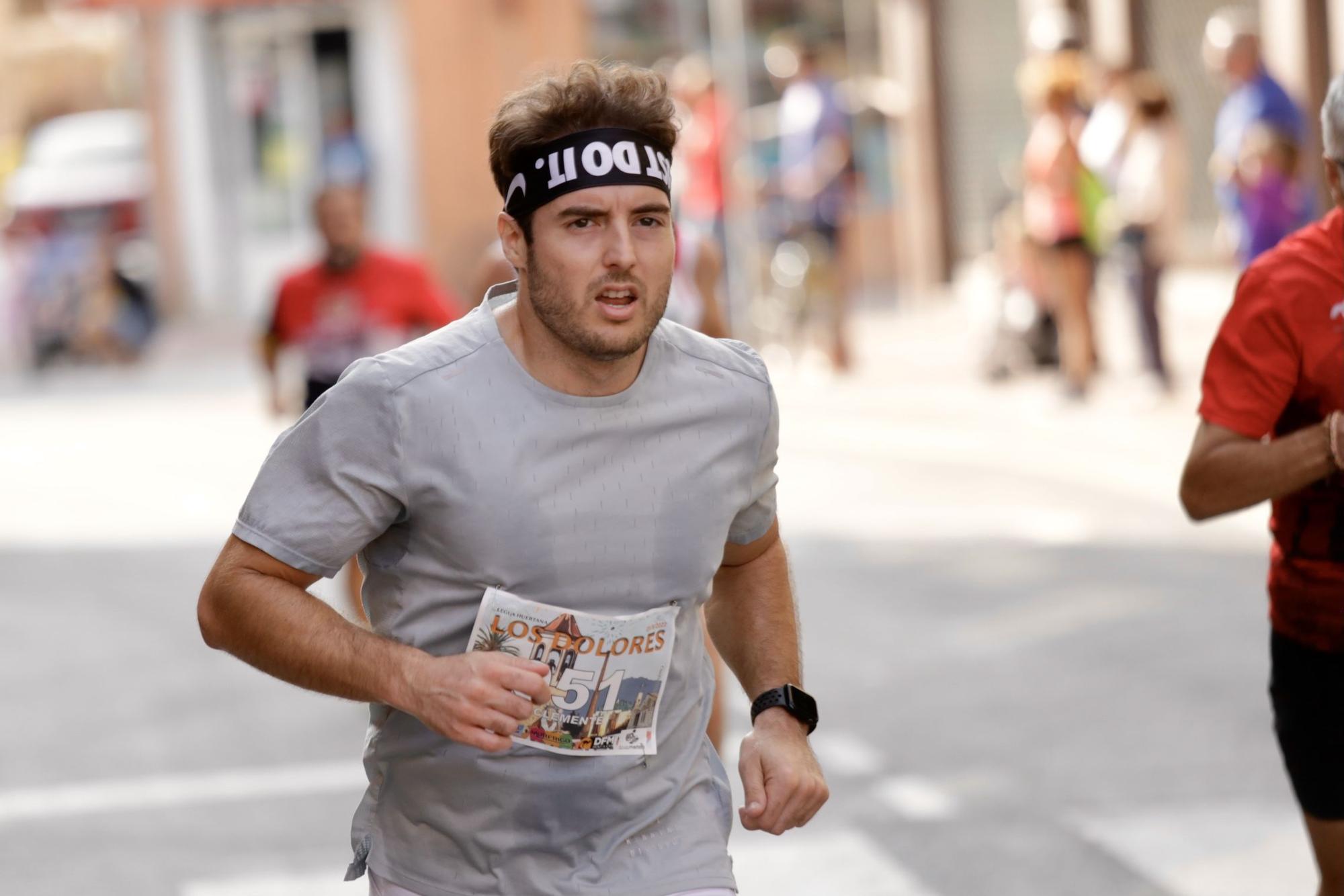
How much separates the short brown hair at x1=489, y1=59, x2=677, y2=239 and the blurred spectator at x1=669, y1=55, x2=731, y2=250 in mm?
15263

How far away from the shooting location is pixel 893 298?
26.1 metres

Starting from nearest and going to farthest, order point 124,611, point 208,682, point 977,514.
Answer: point 208,682 < point 124,611 < point 977,514

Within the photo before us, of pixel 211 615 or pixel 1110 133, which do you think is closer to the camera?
pixel 211 615

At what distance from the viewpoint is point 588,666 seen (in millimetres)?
3322

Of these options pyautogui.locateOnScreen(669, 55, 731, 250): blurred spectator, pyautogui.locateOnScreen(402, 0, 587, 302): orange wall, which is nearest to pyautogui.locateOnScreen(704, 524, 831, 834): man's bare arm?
pyautogui.locateOnScreen(669, 55, 731, 250): blurred spectator

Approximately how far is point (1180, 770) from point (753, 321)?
12547 mm

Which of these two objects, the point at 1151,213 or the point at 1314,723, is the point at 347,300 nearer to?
the point at 1314,723

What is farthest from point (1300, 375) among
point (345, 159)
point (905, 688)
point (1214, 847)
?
point (345, 159)

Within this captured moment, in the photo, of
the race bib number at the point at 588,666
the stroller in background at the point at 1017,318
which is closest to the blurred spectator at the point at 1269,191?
the stroller in background at the point at 1017,318

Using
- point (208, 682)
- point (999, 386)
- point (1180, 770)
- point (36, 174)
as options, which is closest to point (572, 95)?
point (1180, 770)

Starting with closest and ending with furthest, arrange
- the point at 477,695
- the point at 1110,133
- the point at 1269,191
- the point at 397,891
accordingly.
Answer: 1. the point at 477,695
2. the point at 397,891
3. the point at 1269,191
4. the point at 1110,133

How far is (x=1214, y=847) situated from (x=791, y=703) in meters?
3.14

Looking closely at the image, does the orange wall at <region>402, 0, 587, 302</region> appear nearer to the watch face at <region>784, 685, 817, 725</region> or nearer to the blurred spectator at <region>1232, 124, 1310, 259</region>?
the blurred spectator at <region>1232, 124, 1310, 259</region>

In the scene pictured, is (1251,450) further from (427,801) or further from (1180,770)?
(1180,770)
